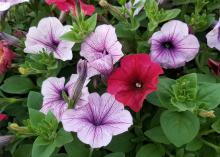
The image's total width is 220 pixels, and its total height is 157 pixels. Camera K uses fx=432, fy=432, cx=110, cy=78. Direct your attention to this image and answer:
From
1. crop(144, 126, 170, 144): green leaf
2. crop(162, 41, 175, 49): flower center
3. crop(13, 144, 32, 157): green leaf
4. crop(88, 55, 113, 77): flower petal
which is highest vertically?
crop(162, 41, 175, 49): flower center

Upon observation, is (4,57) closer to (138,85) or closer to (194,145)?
(138,85)

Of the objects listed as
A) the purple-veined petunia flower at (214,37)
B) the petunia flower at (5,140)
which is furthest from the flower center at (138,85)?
the petunia flower at (5,140)

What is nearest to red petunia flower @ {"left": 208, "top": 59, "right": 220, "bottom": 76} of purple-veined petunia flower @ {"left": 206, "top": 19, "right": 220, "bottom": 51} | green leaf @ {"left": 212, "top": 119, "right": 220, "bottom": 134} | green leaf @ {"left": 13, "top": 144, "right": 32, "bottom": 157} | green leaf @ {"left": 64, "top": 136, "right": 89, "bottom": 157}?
purple-veined petunia flower @ {"left": 206, "top": 19, "right": 220, "bottom": 51}

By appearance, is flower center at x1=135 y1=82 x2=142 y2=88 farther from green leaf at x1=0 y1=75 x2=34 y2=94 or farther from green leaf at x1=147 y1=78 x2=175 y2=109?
green leaf at x1=0 y1=75 x2=34 y2=94

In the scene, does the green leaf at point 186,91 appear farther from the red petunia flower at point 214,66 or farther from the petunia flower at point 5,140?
the petunia flower at point 5,140

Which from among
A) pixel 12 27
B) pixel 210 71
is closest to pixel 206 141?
pixel 210 71

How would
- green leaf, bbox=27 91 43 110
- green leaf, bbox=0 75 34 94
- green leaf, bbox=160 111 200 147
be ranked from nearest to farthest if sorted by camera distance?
1. green leaf, bbox=160 111 200 147
2. green leaf, bbox=27 91 43 110
3. green leaf, bbox=0 75 34 94

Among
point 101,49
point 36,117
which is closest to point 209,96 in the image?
point 101,49
